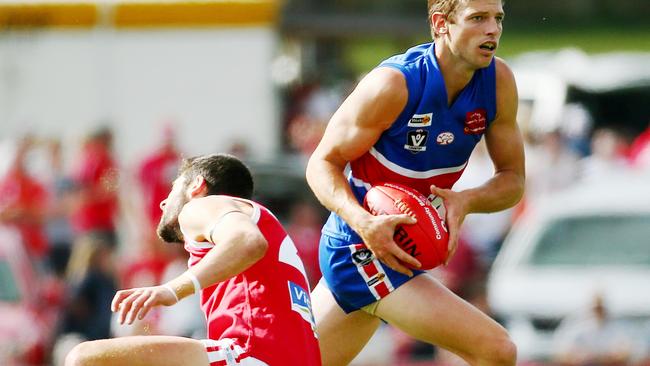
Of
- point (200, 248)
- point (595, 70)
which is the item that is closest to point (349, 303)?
point (200, 248)

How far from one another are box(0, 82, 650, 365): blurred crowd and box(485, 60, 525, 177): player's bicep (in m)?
5.11

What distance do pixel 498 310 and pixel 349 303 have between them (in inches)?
243

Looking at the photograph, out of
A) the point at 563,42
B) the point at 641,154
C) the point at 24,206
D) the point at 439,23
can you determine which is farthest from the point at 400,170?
the point at 563,42

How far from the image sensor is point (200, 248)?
6.31m

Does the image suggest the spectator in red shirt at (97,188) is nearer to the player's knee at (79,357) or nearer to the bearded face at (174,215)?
the bearded face at (174,215)

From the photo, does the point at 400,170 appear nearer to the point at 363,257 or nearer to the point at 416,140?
the point at 416,140

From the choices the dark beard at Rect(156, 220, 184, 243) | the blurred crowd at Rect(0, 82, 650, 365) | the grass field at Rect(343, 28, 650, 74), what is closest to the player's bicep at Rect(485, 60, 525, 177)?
the dark beard at Rect(156, 220, 184, 243)

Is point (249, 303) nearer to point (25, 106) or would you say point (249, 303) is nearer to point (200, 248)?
point (200, 248)

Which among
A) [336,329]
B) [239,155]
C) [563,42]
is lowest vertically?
[563,42]

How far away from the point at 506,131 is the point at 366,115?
27.5 inches

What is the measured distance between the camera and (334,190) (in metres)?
6.83

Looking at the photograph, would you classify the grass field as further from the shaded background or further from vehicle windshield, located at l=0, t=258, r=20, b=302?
vehicle windshield, located at l=0, t=258, r=20, b=302

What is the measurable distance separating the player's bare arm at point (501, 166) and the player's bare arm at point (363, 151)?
31 cm

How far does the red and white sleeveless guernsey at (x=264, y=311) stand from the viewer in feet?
20.3
